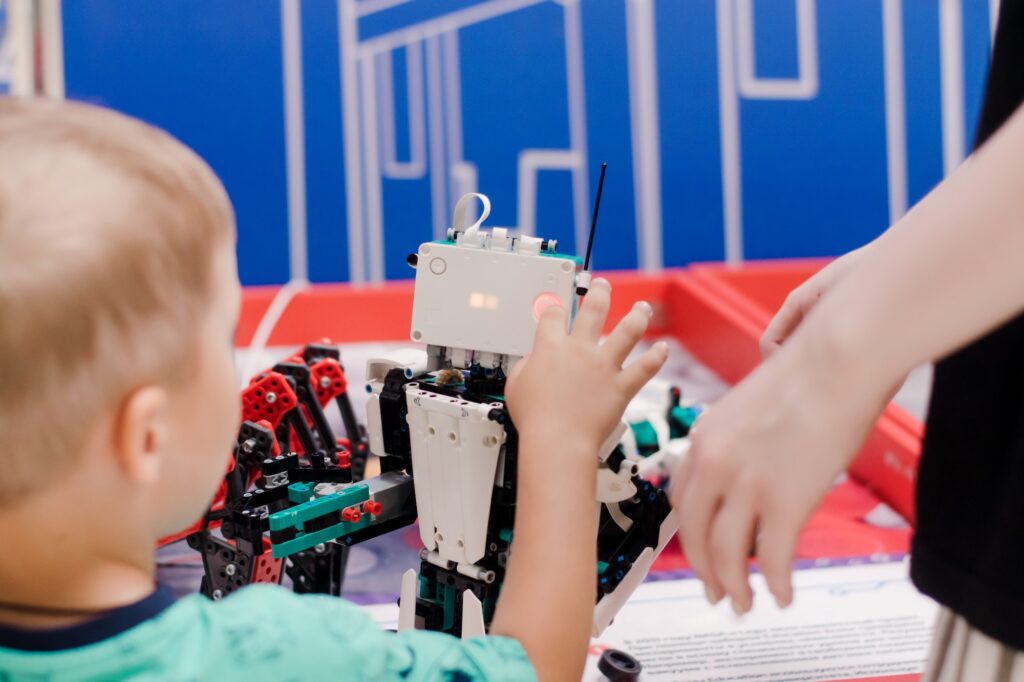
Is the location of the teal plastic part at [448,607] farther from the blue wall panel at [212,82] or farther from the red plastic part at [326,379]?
the blue wall panel at [212,82]

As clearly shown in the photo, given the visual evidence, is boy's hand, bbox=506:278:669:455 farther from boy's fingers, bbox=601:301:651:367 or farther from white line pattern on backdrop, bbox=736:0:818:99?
white line pattern on backdrop, bbox=736:0:818:99

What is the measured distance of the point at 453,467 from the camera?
0.78 metres

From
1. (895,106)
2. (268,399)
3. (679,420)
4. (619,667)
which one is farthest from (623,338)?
(895,106)

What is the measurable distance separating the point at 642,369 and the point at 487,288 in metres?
0.21

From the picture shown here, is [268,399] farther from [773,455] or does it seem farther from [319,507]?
[773,455]

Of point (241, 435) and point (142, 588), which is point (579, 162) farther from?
point (142, 588)

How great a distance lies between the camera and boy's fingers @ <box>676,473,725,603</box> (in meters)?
0.43

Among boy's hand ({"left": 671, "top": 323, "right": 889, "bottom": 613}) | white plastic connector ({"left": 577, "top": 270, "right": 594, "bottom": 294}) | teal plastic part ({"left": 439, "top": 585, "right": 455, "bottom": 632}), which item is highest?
white plastic connector ({"left": 577, "top": 270, "right": 594, "bottom": 294})

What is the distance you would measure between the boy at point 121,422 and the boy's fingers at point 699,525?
16 cm

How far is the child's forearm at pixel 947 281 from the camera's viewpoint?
39cm

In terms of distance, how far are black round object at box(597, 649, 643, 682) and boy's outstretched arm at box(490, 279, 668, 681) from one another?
331mm

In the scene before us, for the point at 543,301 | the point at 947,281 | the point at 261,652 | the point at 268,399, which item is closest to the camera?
the point at 947,281

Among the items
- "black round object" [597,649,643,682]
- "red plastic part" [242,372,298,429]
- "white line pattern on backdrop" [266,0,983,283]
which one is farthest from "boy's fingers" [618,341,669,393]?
"white line pattern on backdrop" [266,0,983,283]

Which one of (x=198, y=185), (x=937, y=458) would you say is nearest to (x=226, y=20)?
(x=198, y=185)
